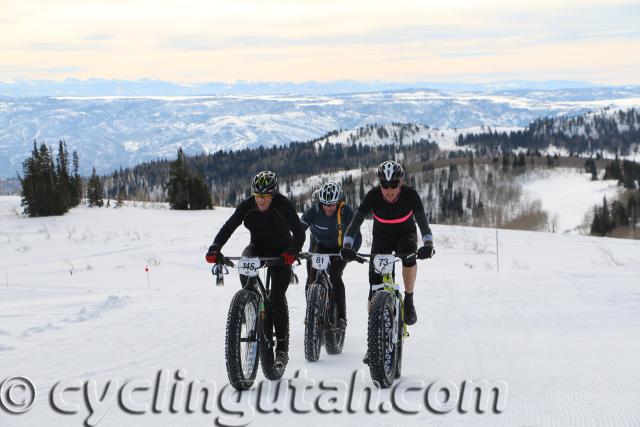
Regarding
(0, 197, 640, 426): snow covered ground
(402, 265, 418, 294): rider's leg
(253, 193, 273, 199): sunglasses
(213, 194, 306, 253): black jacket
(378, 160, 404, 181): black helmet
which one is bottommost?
(0, 197, 640, 426): snow covered ground

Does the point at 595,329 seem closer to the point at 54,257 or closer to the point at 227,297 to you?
the point at 227,297

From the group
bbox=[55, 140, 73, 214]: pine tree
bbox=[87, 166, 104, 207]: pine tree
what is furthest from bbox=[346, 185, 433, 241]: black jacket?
bbox=[87, 166, 104, 207]: pine tree

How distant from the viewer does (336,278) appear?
8.09 m

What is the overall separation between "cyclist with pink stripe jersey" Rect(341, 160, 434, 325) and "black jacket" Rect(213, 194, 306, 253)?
616mm

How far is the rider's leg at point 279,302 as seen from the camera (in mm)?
6789

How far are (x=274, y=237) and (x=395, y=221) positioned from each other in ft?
4.81

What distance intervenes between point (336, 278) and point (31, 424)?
400 cm

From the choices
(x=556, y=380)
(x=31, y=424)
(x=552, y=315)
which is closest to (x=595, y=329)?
(x=552, y=315)

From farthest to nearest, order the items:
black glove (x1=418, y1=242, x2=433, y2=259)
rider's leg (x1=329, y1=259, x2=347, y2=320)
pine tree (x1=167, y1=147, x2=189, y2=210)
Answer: pine tree (x1=167, y1=147, x2=189, y2=210) → rider's leg (x1=329, y1=259, x2=347, y2=320) → black glove (x1=418, y1=242, x2=433, y2=259)

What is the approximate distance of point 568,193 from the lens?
576 ft

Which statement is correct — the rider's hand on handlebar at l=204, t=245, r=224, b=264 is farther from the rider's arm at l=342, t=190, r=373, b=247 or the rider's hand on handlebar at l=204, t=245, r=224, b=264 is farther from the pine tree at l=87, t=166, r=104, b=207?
the pine tree at l=87, t=166, r=104, b=207

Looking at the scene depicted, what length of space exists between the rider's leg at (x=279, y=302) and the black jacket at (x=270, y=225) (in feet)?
0.77

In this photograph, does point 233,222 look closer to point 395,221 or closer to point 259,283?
point 259,283

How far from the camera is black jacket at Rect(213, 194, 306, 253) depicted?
265 inches
